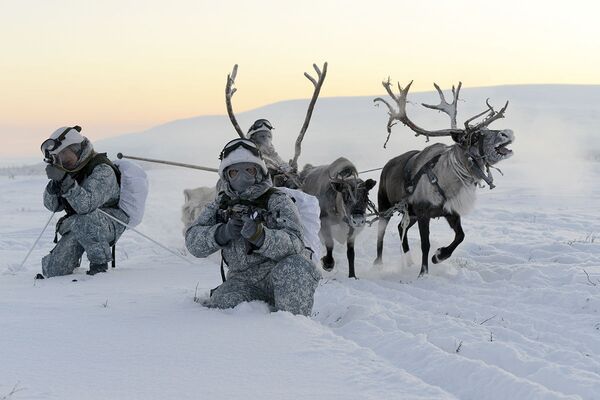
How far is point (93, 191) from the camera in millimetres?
7223

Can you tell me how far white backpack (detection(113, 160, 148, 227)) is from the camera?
26.0 feet

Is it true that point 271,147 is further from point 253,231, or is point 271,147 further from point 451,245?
point 253,231

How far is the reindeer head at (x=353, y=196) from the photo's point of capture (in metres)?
8.20

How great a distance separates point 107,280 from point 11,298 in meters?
1.38

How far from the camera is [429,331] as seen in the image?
5.29 m

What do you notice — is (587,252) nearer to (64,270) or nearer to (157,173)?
(64,270)

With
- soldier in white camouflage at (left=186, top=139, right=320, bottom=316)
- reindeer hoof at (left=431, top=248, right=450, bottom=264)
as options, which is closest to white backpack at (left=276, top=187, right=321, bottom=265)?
soldier in white camouflage at (left=186, top=139, right=320, bottom=316)

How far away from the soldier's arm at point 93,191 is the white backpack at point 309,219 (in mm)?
2527

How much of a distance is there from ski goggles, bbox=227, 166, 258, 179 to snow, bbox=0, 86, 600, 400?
98 centimetres

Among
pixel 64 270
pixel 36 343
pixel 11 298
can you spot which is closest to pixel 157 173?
pixel 64 270

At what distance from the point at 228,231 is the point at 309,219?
33.4 inches

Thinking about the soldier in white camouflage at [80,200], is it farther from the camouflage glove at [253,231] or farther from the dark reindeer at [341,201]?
the camouflage glove at [253,231]

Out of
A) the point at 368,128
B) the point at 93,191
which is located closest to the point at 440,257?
the point at 93,191

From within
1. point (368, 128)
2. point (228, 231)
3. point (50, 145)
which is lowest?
point (228, 231)
